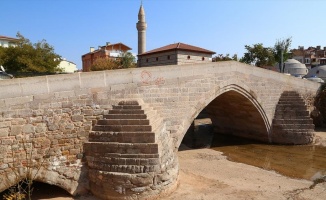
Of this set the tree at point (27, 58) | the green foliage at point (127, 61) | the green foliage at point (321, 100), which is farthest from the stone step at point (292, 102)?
the green foliage at point (127, 61)

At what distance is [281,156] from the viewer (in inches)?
467

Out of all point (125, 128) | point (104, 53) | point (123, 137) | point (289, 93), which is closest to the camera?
point (123, 137)

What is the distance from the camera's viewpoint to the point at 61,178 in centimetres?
674

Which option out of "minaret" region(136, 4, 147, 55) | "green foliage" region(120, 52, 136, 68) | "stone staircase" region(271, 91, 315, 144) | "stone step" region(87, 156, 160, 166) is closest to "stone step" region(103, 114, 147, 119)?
"stone step" region(87, 156, 160, 166)

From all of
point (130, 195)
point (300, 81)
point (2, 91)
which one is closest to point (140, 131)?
point (130, 195)

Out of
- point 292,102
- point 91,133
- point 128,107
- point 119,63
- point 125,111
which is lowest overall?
point 91,133

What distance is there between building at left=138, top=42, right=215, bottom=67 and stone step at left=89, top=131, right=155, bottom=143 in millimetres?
15655

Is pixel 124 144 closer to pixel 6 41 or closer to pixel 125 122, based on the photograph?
pixel 125 122

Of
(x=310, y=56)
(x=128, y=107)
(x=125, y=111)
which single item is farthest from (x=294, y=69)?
(x=125, y=111)

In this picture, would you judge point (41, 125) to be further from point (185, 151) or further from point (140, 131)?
point (185, 151)

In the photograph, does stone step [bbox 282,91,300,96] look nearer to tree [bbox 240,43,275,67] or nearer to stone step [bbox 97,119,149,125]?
stone step [bbox 97,119,149,125]

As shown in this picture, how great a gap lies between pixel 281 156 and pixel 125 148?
8.49 m

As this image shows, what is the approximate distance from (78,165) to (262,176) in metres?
6.33

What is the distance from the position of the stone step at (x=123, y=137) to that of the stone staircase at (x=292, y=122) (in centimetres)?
991
